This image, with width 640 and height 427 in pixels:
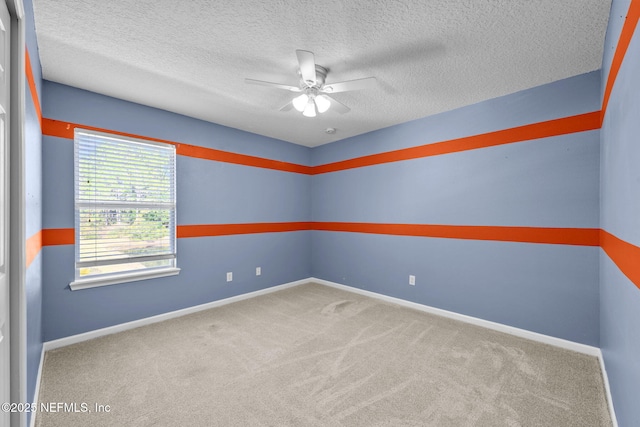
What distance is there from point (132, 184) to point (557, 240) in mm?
4380

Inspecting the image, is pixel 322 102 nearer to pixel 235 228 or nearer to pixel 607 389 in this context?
pixel 235 228

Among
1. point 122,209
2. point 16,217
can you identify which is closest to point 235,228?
point 122,209

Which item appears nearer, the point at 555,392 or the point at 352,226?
the point at 555,392

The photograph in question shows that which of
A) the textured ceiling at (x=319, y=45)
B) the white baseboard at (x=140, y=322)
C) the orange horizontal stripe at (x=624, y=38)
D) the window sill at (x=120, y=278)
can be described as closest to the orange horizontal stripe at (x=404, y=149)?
the textured ceiling at (x=319, y=45)

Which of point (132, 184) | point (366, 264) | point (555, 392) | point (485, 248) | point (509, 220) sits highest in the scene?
point (132, 184)

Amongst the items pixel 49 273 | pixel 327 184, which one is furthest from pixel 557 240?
pixel 49 273

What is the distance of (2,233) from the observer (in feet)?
3.55

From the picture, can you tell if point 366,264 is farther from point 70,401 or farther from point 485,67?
point 70,401

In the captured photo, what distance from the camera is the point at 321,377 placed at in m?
2.13

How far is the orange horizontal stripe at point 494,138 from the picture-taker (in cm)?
249

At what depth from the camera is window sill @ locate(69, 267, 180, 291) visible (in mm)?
2693

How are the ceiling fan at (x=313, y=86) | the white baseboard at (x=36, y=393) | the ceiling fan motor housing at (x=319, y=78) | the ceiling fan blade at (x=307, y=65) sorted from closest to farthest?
the white baseboard at (x=36, y=393), the ceiling fan blade at (x=307, y=65), the ceiling fan at (x=313, y=86), the ceiling fan motor housing at (x=319, y=78)

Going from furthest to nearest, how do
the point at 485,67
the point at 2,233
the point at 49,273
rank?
1. the point at 49,273
2. the point at 485,67
3. the point at 2,233

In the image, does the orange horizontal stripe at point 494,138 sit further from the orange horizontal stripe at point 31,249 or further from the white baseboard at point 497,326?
the orange horizontal stripe at point 31,249
